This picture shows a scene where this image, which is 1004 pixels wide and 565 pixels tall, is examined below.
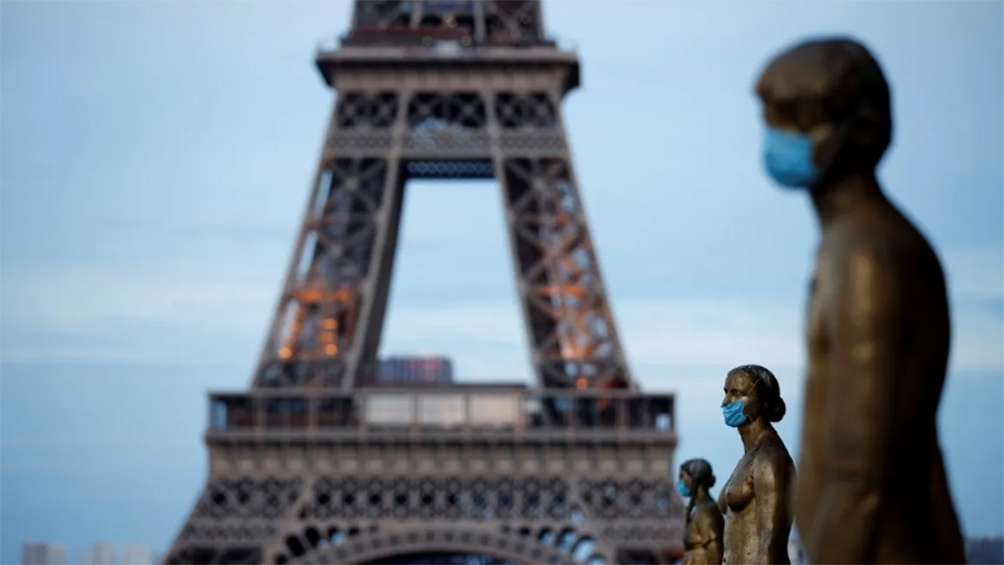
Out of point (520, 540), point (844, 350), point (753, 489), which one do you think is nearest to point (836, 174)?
point (844, 350)

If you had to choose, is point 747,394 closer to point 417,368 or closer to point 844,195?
point 844,195

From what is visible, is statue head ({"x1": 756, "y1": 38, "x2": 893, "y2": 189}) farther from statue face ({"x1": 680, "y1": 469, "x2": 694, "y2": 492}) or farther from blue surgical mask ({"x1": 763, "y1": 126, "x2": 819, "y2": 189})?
statue face ({"x1": 680, "y1": 469, "x2": 694, "y2": 492})

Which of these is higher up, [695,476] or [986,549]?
[986,549]

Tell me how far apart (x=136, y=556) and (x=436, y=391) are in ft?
56.6

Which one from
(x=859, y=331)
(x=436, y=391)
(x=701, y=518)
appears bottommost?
(x=859, y=331)

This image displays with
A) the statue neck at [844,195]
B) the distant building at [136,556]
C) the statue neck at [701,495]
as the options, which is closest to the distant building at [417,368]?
the distant building at [136,556]

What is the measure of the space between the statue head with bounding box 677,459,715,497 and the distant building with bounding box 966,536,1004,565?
1439 inches

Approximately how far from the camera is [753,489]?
8195 millimetres


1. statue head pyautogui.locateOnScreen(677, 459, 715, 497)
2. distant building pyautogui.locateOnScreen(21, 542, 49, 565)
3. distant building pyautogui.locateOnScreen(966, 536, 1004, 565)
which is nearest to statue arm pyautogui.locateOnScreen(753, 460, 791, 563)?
statue head pyautogui.locateOnScreen(677, 459, 715, 497)

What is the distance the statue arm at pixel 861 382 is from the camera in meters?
4.75

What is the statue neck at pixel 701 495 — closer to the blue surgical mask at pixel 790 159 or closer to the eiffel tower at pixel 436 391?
the blue surgical mask at pixel 790 159

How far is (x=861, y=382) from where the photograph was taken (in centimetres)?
476

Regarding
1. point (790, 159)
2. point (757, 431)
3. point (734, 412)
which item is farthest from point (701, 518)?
point (790, 159)

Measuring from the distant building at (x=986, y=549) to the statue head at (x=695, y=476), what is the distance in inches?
1439
